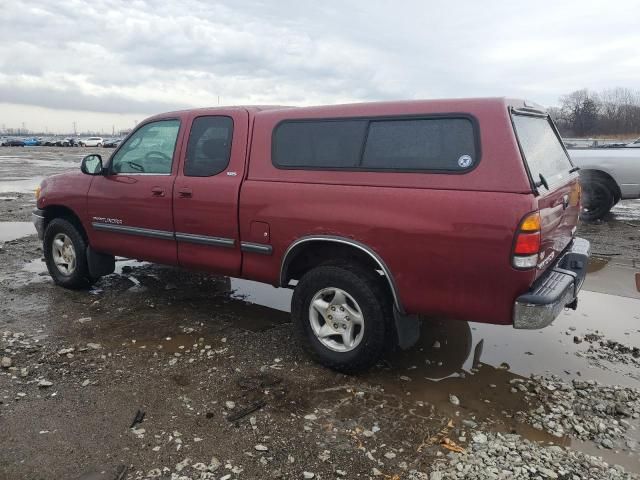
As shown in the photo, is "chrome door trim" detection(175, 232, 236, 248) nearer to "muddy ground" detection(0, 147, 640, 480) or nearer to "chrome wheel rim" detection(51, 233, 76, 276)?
"muddy ground" detection(0, 147, 640, 480)

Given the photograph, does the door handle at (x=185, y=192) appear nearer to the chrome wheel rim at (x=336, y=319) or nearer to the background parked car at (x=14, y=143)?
the chrome wheel rim at (x=336, y=319)

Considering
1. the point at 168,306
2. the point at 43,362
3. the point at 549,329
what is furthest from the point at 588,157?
the point at 43,362

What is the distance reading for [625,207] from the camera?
482 inches

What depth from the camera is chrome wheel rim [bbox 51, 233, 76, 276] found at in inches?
229

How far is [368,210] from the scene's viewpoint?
11.8 feet

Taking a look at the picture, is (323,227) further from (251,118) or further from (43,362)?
(43,362)

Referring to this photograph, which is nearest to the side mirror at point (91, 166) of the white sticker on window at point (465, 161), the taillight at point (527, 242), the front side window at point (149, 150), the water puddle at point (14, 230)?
the front side window at point (149, 150)

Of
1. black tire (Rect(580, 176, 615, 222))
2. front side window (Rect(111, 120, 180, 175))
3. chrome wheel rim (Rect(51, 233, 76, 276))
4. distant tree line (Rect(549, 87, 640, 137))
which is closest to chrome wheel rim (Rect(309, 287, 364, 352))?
front side window (Rect(111, 120, 180, 175))

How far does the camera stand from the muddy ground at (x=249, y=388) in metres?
2.95

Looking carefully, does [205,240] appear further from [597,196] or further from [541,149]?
[597,196]

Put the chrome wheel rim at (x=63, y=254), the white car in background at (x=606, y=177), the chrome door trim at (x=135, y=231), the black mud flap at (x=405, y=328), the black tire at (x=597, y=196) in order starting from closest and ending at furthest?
the black mud flap at (x=405, y=328), the chrome door trim at (x=135, y=231), the chrome wheel rim at (x=63, y=254), the white car in background at (x=606, y=177), the black tire at (x=597, y=196)

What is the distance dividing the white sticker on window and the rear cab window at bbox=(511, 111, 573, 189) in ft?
1.07

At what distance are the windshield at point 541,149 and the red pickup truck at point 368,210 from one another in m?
0.02

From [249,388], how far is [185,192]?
1876 mm
